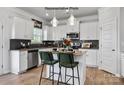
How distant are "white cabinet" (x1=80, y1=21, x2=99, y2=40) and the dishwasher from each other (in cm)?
279

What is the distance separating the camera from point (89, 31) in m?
6.50

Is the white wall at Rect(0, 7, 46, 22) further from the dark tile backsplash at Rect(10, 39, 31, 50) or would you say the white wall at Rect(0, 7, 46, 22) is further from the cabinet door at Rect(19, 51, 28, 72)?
the cabinet door at Rect(19, 51, 28, 72)

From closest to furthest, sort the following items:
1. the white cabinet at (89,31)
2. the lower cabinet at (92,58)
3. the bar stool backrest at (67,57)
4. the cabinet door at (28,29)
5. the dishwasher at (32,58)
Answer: the bar stool backrest at (67,57), the dishwasher at (32,58), the cabinet door at (28,29), the lower cabinet at (92,58), the white cabinet at (89,31)

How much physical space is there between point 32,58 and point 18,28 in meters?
1.54

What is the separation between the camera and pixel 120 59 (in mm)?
4395

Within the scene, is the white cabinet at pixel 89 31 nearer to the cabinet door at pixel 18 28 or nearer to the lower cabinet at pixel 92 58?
the lower cabinet at pixel 92 58

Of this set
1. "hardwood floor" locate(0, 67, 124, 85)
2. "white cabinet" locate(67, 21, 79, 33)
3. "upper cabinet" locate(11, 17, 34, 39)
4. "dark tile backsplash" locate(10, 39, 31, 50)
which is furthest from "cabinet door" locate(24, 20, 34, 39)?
"white cabinet" locate(67, 21, 79, 33)

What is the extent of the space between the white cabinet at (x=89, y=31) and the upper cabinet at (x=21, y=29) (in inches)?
113

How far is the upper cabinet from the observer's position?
493cm

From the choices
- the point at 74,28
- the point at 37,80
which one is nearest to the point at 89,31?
Answer: the point at 74,28

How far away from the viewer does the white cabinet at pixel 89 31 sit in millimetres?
6324

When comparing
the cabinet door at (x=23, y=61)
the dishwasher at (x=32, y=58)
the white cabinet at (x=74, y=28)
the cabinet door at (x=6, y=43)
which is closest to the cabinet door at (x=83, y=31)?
the white cabinet at (x=74, y=28)
